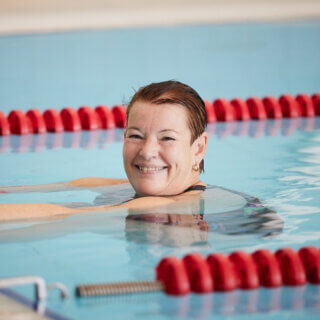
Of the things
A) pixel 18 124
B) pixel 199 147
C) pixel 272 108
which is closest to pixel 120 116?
pixel 18 124

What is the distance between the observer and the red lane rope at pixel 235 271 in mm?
2908

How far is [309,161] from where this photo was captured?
5.90 m

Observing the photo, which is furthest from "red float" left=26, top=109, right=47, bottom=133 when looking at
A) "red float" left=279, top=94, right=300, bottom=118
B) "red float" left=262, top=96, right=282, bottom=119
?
"red float" left=279, top=94, right=300, bottom=118

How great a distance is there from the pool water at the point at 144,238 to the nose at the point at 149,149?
35cm

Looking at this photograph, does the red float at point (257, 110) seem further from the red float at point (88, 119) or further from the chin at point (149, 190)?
the chin at point (149, 190)

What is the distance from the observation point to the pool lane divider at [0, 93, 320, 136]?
7645 mm

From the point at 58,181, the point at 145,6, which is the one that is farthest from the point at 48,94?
the point at 145,6

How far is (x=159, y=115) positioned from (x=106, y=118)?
393cm

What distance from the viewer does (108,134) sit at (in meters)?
7.59

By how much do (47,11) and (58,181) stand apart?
12.2m

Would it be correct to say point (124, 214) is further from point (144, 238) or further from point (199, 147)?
point (199, 147)

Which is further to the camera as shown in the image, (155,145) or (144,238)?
(155,145)

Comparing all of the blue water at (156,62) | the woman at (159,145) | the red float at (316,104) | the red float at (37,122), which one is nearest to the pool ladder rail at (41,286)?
the woman at (159,145)

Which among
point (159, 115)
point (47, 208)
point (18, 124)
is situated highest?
point (159, 115)
